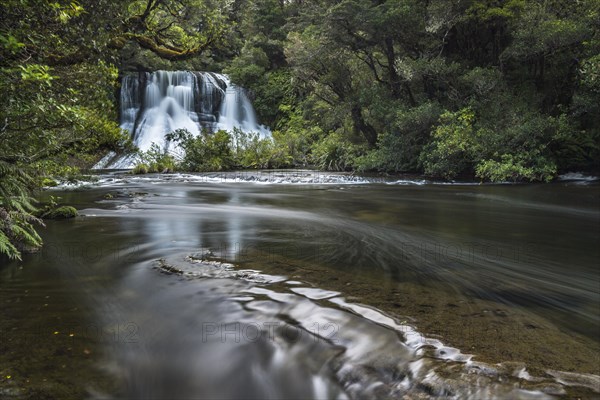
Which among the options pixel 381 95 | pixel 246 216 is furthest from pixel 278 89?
pixel 246 216

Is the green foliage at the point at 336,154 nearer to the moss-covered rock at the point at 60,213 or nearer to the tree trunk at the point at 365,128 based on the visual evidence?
the tree trunk at the point at 365,128

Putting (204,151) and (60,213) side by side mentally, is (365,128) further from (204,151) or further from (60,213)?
(60,213)

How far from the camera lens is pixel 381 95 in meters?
18.8

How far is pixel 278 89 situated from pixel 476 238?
2846 centimetres

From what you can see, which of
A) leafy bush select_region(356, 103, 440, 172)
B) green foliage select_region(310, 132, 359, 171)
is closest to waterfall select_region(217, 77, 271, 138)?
green foliage select_region(310, 132, 359, 171)

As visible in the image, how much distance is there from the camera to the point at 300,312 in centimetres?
304

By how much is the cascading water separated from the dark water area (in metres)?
21.4

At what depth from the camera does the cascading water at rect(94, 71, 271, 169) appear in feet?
88.7

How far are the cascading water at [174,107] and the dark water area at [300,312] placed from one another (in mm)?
21414

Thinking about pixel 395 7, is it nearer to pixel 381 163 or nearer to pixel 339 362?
pixel 381 163

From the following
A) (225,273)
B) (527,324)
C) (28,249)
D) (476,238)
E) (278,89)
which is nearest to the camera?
(527,324)

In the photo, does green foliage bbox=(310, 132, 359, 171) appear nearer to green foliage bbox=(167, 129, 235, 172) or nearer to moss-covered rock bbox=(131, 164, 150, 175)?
green foliage bbox=(167, 129, 235, 172)

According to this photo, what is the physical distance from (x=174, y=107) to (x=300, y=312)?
27.9 m

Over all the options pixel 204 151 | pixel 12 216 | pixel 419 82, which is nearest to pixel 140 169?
pixel 204 151
